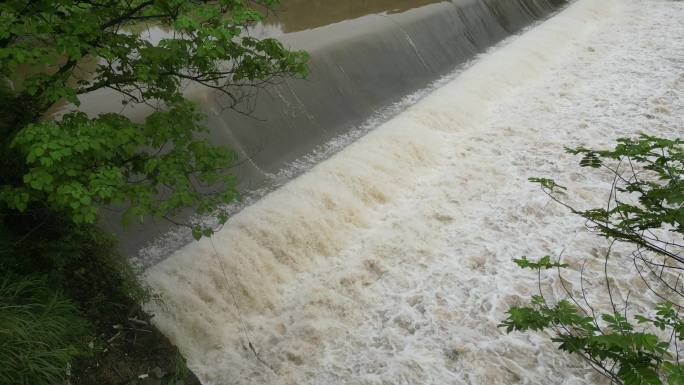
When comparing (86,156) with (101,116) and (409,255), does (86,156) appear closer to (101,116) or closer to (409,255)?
(101,116)

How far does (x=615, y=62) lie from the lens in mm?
12602

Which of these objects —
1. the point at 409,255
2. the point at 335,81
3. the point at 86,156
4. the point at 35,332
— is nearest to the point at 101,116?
the point at 86,156

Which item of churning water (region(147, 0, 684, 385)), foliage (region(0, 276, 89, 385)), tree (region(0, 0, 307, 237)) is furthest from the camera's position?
churning water (region(147, 0, 684, 385))

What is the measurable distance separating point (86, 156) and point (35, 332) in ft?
5.00

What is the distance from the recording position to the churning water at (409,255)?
5012 mm

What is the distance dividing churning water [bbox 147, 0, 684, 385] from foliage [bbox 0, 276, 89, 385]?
4.09 feet

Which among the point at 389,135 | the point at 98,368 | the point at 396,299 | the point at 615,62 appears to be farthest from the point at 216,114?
the point at 615,62

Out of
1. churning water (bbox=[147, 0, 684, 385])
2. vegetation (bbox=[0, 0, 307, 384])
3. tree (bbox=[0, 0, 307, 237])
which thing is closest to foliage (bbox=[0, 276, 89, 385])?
vegetation (bbox=[0, 0, 307, 384])

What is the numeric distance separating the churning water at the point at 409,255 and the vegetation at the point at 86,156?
1092mm

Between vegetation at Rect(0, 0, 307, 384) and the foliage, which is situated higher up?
vegetation at Rect(0, 0, 307, 384)

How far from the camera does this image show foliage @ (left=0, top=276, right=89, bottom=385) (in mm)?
3299

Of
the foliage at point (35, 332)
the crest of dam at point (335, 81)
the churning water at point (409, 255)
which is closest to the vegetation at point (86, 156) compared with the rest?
the foliage at point (35, 332)

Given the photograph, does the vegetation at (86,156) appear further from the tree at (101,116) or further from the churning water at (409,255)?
the churning water at (409,255)

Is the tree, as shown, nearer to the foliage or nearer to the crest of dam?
the foliage
